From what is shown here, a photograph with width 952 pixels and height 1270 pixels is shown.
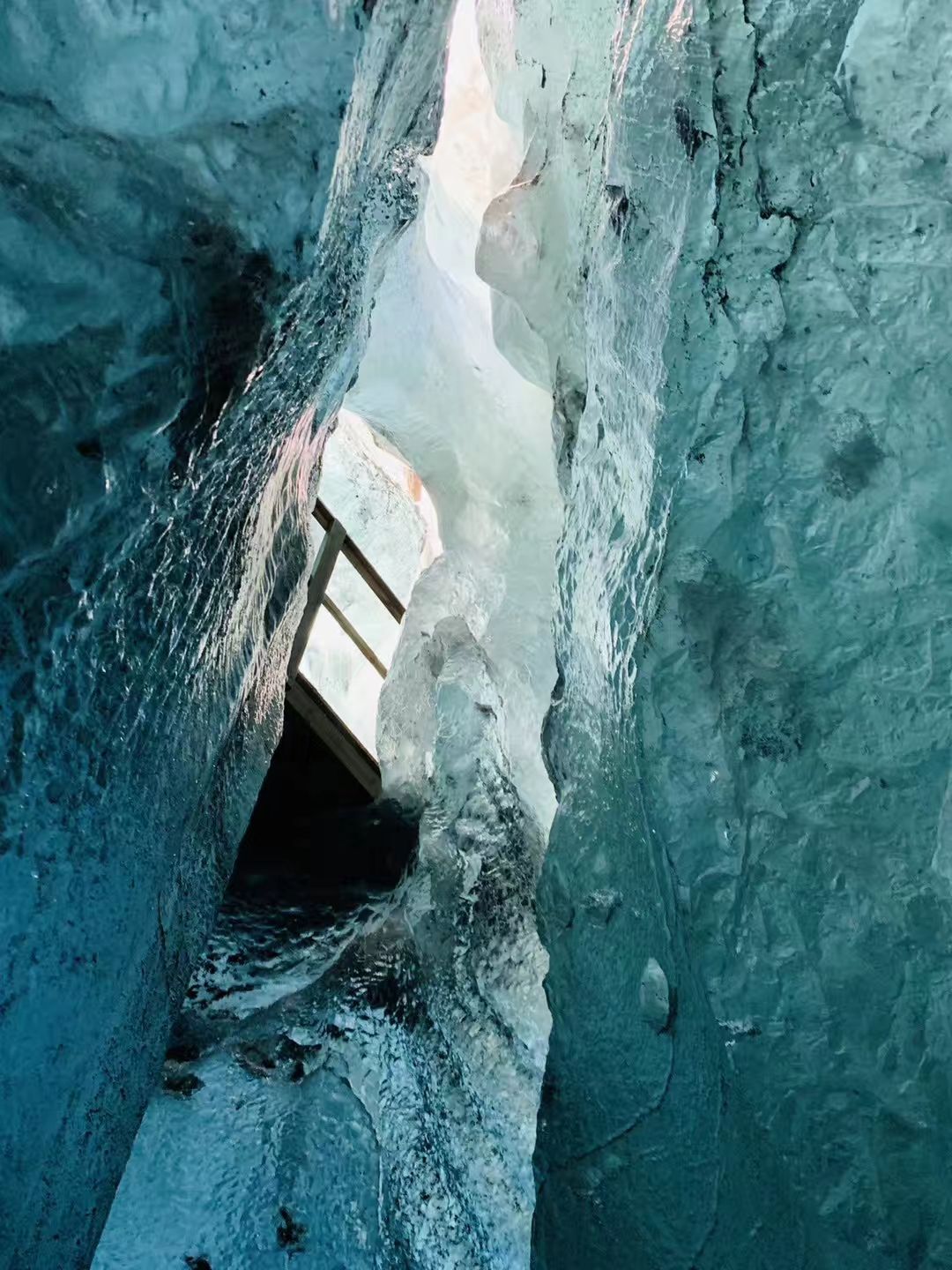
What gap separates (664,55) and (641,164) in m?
0.11

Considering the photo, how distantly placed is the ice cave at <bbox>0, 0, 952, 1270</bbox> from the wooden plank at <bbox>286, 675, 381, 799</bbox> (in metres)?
1.67

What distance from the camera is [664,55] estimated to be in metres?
1.20

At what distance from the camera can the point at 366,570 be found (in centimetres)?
344

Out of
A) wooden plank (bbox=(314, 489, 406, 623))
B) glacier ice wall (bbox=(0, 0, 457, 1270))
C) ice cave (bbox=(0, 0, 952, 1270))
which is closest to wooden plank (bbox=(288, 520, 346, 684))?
wooden plank (bbox=(314, 489, 406, 623))

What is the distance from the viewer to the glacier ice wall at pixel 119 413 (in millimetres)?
730

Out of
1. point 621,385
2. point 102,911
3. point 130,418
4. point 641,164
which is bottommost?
point 102,911

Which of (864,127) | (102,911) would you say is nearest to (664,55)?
(864,127)

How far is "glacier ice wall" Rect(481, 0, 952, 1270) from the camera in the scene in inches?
39.6

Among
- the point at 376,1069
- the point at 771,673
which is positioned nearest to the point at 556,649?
the point at 771,673

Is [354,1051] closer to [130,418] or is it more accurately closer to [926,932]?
[926,932]

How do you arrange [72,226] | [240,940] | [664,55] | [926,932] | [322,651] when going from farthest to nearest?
[322,651] → [240,940] → [664,55] → [926,932] → [72,226]

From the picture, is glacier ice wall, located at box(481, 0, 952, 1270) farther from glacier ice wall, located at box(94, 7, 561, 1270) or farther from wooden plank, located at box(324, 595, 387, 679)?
wooden plank, located at box(324, 595, 387, 679)

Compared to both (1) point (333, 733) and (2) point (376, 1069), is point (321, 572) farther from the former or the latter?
(2) point (376, 1069)

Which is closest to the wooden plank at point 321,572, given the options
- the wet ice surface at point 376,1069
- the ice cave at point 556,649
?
the wet ice surface at point 376,1069
